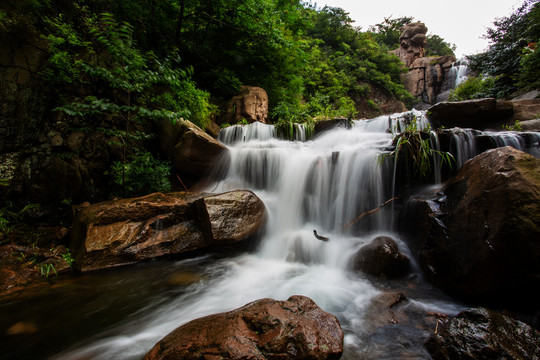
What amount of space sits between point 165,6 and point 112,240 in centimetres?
737

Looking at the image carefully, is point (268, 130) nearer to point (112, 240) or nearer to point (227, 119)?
point (227, 119)

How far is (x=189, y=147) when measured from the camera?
479cm

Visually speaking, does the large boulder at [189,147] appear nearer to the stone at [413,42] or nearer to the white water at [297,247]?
the white water at [297,247]

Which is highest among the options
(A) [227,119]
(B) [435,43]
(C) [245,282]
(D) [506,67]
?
(B) [435,43]

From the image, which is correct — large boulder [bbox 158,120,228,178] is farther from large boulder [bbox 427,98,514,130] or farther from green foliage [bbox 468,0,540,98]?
green foliage [bbox 468,0,540,98]

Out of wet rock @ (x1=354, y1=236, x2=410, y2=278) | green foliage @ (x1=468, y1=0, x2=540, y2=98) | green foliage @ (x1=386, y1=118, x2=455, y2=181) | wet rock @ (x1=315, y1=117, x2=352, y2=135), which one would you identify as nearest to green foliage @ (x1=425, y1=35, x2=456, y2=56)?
green foliage @ (x1=468, y1=0, x2=540, y2=98)

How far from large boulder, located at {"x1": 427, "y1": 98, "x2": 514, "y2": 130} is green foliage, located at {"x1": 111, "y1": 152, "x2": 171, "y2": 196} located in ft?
25.4

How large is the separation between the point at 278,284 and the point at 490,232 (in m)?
2.35

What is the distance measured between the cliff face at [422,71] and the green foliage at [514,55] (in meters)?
8.23

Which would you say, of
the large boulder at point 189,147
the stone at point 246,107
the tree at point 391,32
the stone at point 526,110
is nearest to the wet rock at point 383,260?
the large boulder at point 189,147

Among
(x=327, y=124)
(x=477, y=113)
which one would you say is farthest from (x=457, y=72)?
(x=327, y=124)

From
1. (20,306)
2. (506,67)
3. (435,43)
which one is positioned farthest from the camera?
(435,43)

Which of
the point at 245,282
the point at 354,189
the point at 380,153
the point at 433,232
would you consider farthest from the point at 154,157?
the point at 433,232

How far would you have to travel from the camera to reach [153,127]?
5.32m
